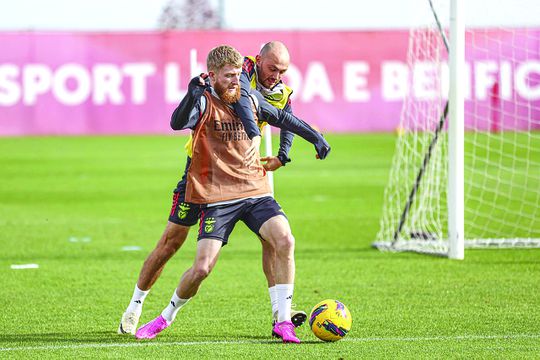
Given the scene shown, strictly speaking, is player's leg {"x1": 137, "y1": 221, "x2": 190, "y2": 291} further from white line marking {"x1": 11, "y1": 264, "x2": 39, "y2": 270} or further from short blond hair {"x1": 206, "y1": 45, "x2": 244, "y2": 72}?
white line marking {"x1": 11, "y1": 264, "x2": 39, "y2": 270}

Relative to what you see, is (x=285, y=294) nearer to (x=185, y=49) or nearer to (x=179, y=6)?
(x=185, y=49)

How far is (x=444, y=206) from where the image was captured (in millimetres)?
15578

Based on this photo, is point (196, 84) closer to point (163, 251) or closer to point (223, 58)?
point (223, 58)

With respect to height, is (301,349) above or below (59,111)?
above

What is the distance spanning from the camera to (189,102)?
7.15 m

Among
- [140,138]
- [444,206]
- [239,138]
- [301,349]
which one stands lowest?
[140,138]

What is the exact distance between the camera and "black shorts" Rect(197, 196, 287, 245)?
748 cm

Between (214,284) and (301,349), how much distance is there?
10.1 ft

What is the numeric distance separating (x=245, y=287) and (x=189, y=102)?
10.6 feet

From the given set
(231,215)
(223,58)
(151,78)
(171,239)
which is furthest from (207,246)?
(151,78)

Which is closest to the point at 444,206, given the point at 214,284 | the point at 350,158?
the point at 214,284

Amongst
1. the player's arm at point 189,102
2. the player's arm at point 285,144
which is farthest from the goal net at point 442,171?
the player's arm at point 189,102

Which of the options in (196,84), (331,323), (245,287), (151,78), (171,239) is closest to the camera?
(196,84)

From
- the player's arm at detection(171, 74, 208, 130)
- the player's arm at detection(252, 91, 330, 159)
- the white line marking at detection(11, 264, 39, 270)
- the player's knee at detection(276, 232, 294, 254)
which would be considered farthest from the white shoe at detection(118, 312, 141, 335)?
the white line marking at detection(11, 264, 39, 270)
